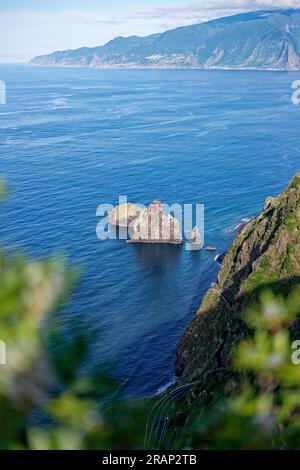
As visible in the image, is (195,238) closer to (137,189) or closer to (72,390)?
(137,189)

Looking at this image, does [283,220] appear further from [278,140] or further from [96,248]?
[278,140]

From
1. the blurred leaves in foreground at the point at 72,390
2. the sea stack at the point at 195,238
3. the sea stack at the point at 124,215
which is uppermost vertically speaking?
the blurred leaves in foreground at the point at 72,390

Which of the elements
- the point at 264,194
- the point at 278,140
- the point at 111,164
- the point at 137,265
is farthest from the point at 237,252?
the point at 278,140

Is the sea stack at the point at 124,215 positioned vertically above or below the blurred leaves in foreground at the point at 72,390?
below

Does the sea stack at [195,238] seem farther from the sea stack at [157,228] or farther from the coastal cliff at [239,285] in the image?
the coastal cliff at [239,285]

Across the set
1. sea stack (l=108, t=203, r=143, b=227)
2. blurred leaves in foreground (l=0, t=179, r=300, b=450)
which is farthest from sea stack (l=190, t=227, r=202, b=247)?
blurred leaves in foreground (l=0, t=179, r=300, b=450)

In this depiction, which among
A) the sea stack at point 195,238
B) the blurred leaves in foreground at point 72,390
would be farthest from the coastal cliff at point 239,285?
the blurred leaves in foreground at point 72,390
